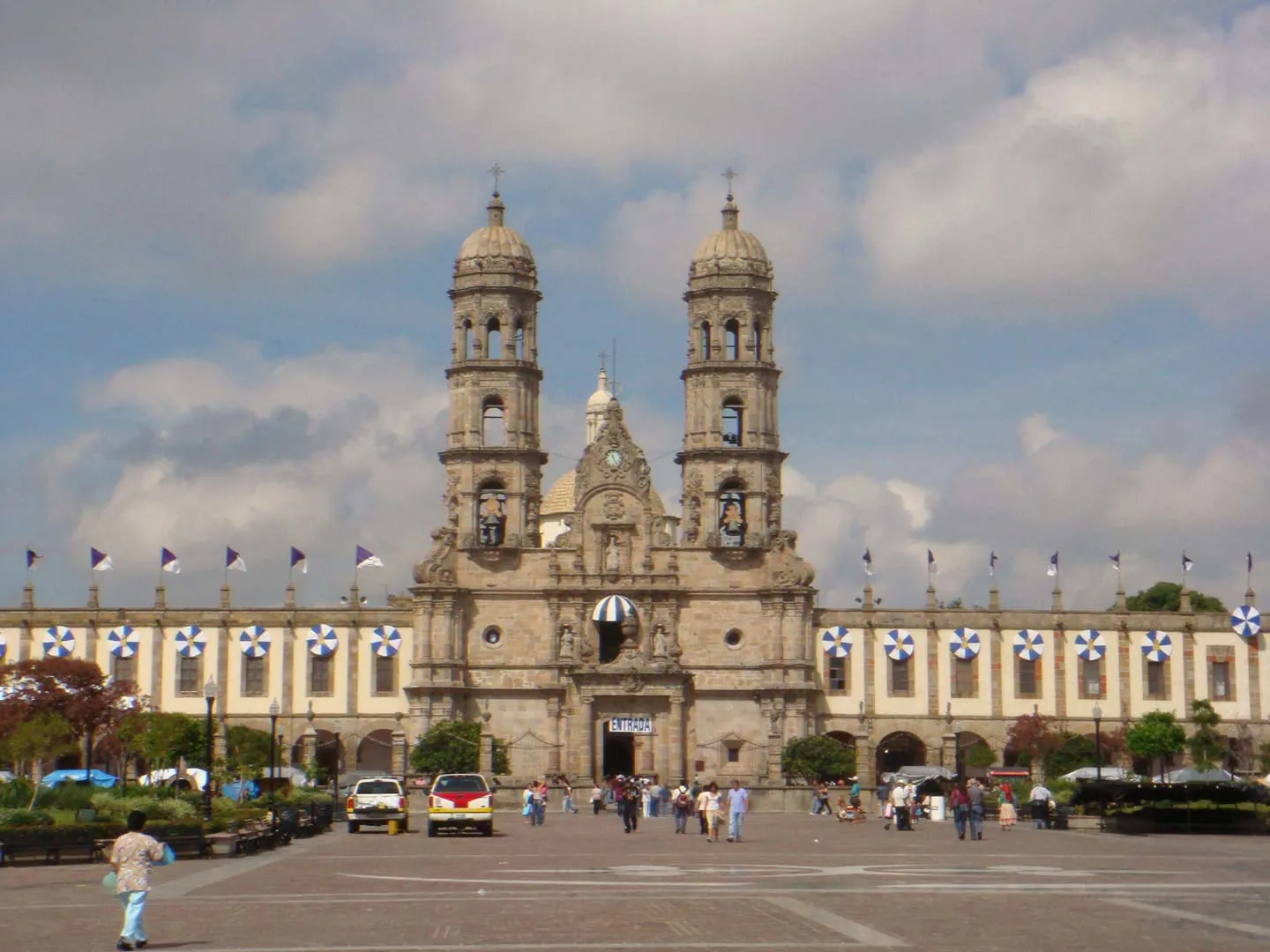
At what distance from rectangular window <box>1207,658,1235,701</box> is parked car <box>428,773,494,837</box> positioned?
46.8m

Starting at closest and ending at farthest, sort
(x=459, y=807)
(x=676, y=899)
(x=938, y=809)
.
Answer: (x=676, y=899) < (x=459, y=807) < (x=938, y=809)

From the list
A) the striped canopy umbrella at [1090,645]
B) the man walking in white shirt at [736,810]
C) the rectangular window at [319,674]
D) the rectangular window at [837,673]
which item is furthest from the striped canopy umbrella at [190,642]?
the man walking in white shirt at [736,810]

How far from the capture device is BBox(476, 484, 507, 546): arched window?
82.7m

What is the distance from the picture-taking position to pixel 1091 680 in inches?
3332

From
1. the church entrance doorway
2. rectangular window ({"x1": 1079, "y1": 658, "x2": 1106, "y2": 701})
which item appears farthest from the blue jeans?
rectangular window ({"x1": 1079, "y1": 658, "x2": 1106, "y2": 701})

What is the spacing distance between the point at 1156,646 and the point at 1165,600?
92.0ft

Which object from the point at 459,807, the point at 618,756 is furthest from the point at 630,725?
the point at 459,807

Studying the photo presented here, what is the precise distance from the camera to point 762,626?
267ft

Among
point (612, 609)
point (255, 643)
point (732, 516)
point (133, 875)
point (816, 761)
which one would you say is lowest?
point (133, 875)

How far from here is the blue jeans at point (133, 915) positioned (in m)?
20.1

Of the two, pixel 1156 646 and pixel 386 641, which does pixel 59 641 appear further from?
pixel 1156 646

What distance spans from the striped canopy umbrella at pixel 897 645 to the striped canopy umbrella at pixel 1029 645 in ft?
15.6

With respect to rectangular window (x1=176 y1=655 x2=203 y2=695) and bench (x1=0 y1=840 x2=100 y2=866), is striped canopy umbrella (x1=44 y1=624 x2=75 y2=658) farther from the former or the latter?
bench (x1=0 y1=840 x2=100 y2=866)

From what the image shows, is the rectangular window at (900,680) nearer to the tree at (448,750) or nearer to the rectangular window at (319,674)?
the tree at (448,750)
